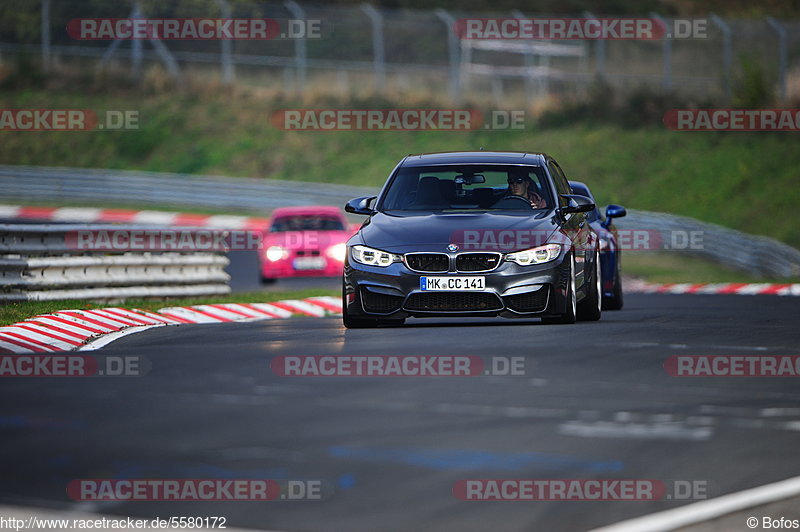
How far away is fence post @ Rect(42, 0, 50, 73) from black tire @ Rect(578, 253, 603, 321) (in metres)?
35.8

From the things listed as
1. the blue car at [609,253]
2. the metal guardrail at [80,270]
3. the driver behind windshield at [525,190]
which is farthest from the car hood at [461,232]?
the metal guardrail at [80,270]

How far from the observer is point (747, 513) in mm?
6293

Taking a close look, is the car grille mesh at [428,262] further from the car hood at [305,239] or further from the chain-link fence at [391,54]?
the chain-link fence at [391,54]

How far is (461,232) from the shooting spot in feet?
42.9

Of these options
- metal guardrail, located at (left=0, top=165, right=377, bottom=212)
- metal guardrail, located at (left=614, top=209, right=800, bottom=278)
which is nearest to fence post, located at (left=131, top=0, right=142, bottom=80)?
metal guardrail, located at (left=0, top=165, right=377, bottom=212)

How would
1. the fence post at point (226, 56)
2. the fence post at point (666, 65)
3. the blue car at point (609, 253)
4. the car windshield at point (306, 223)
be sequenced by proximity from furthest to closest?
the fence post at point (666, 65) < the fence post at point (226, 56) < the car windshield at point (306, 223) < the blue car at point (609, 253)

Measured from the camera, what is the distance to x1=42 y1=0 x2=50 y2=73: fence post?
157ft

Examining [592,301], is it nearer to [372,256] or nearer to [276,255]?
[372,256]

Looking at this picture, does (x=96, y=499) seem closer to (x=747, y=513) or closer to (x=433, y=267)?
(x=747, y=513)

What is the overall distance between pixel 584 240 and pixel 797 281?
1607cm

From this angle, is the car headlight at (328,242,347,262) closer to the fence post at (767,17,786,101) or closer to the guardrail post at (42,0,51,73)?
the fence post at (767,17,786,101)

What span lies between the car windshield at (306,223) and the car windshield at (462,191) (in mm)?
12846

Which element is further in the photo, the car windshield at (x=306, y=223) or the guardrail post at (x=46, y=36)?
the guardrail post at (x=46, y=36)

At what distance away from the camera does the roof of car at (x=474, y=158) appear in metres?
14.4
